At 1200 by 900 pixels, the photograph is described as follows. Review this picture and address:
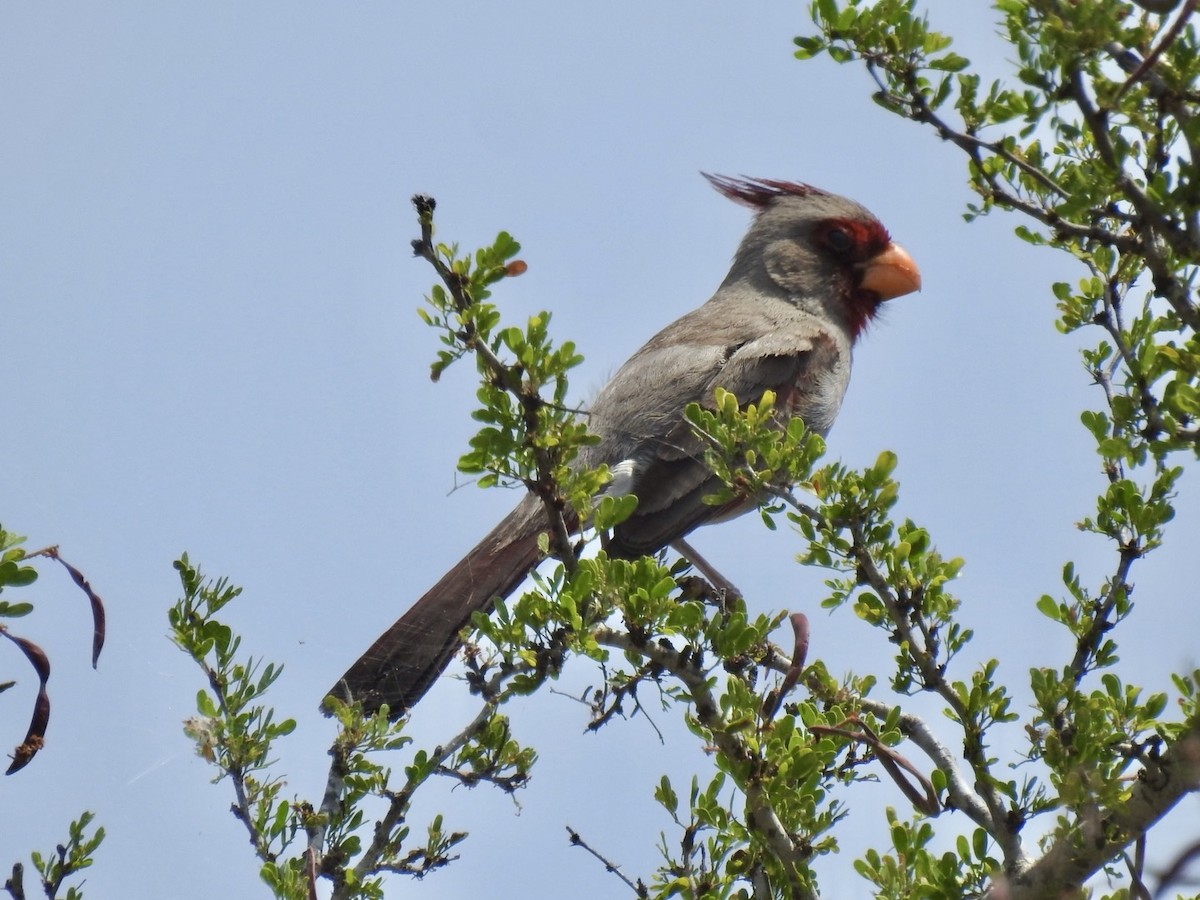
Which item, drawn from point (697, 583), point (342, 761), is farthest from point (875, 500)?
point (697, 583)

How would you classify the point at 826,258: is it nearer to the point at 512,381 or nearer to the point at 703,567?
the point at 703,567

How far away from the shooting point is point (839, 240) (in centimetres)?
651

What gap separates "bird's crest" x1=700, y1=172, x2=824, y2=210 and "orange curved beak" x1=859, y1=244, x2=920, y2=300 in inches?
21.9

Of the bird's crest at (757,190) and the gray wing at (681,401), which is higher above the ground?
the bird's crest at (757,190)

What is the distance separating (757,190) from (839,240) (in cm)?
61

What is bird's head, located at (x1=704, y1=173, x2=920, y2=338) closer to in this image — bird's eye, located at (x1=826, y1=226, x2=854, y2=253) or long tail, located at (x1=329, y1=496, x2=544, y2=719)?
bird's eye, located at (x1=826, y1=226, x2=854, y2=253)

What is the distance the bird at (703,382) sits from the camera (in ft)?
13.3

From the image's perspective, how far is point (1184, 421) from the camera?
228 centimetres

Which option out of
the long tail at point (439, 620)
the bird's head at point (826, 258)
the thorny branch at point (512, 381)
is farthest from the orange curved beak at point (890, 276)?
the thorny branch at point (512, 381)

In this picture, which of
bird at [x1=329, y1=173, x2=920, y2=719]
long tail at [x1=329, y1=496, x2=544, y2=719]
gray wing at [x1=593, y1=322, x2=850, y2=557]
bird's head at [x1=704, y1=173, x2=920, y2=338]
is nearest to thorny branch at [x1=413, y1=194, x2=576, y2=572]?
bird at [x1=329, y1=173, x2=920, y2=719]

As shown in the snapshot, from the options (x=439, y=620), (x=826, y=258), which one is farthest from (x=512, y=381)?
(x=826, y=258)

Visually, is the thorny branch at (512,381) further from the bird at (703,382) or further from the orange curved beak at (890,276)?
the orange curved beak at (890,276)

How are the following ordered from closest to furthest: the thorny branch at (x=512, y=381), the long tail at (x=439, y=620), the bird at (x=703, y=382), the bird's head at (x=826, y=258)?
the thorny branch at (x=512, y=381), the long tail at (x=439, y=620), the bird at (x=703, y=382), the bird's head at (x=826, y=258)

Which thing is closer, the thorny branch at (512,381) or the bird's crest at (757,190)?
the thorny branch at (512,381)
